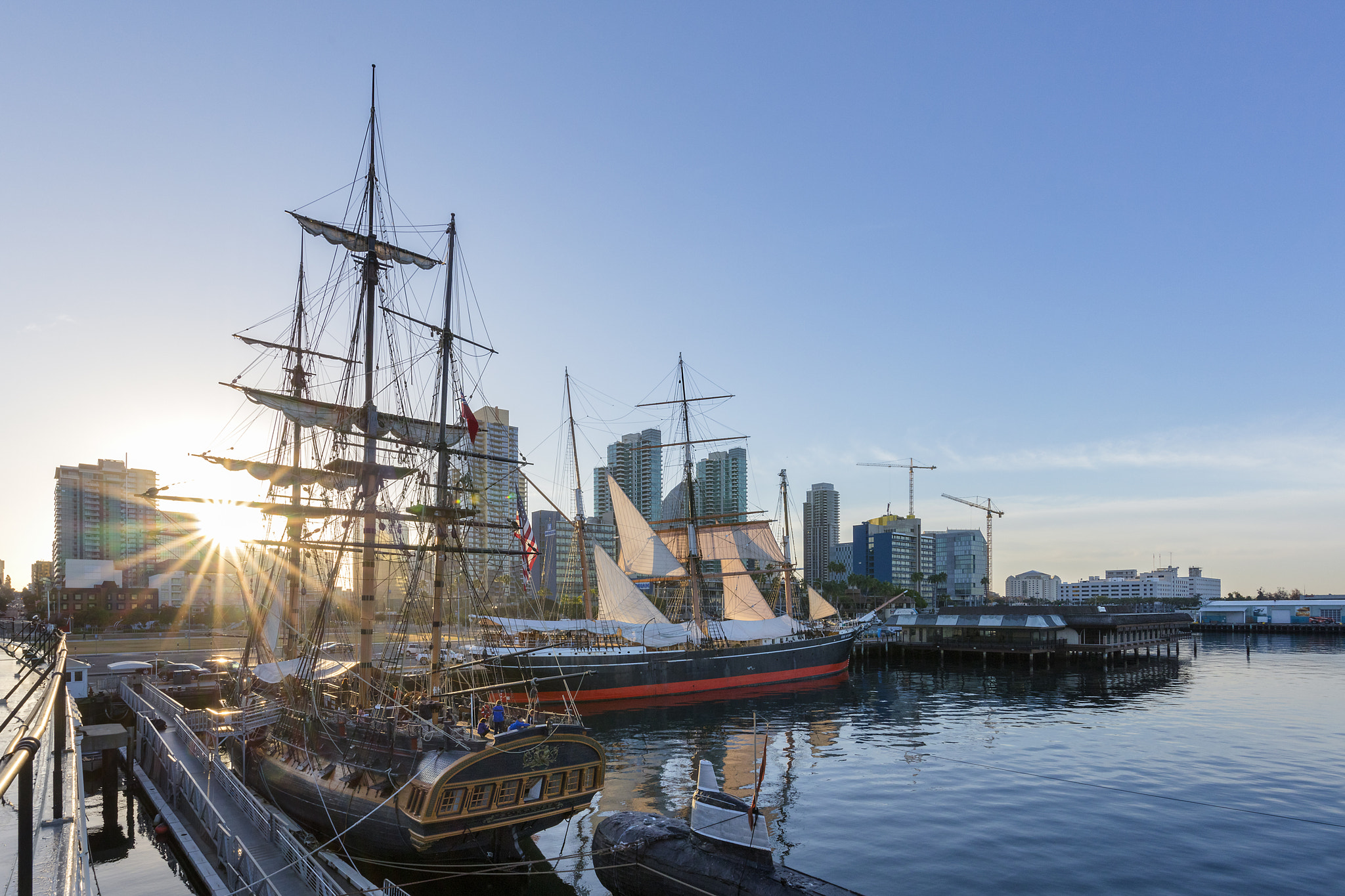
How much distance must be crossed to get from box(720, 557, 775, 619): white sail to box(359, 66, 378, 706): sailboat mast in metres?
50.4

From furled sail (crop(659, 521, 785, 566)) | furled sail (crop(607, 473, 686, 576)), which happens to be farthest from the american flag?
furled sail (crop(659, 521, 785, 566))

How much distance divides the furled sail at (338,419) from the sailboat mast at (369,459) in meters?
2.22

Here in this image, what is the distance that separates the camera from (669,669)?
61.4 meters

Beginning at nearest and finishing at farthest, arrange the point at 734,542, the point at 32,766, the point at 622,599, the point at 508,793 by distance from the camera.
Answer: the point at 32,766
the point at 508,793
the point at 622,599
the point at 734,542

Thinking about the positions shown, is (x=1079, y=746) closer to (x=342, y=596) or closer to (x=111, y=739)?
(x=111, y=739)

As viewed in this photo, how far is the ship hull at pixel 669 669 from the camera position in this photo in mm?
57688

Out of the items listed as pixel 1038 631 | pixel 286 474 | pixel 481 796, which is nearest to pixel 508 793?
pixel 481 796

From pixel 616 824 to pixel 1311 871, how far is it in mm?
21226

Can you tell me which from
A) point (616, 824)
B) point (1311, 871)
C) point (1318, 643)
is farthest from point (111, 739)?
point (1318, 643)

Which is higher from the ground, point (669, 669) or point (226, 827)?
point (226, 827)

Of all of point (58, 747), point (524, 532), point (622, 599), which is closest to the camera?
point (58, 747)

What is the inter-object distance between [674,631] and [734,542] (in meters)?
20.4

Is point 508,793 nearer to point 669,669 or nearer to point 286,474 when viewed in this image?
point 286,474

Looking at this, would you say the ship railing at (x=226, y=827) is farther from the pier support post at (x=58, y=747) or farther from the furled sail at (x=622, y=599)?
the furled sail at (x=622, y=599)
